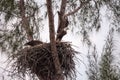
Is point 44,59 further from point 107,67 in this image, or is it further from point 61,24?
point 107,67

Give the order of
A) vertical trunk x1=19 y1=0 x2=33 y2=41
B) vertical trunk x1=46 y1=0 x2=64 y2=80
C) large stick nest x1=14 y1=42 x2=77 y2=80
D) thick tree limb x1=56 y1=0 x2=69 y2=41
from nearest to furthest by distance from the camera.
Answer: vertical trunk x1=46 y1=0 x2=64 y2=80, large stick nest x1=14 y1=42 x2=77 y2=80, thick tree limb x1=56 y1=0 x2=69 y2=41, vertical trunk x1=19 y1=0 x2=33 y2=41

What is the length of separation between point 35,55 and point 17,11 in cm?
144

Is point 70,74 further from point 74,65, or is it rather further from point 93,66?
point 93,66

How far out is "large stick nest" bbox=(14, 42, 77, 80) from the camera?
Result: 4.71 metres

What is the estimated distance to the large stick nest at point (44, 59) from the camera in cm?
471

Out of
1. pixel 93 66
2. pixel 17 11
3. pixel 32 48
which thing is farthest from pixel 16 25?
pixel 93 66

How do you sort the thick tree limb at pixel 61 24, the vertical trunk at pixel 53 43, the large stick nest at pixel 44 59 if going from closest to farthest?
1. the vertical trunk at pixel 53 43
2. the large stick nest at pixel 44 59
3. the thick tree limb at pixel 61 24

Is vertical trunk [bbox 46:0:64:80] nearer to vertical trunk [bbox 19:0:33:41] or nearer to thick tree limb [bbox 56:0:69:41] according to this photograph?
thick tree limb [bbox 56:0:69:41]

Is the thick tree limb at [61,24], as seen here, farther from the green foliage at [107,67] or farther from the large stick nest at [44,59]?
the green foliage at [107,67]

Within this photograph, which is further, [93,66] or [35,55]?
[93,66]

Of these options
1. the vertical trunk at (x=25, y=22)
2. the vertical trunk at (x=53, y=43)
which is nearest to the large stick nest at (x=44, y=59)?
the vertical trunk at (x=53, y=43)

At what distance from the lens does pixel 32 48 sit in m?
4.77

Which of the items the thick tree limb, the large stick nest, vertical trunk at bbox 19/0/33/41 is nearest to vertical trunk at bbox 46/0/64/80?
the large stick nest

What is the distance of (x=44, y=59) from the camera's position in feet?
15.6
